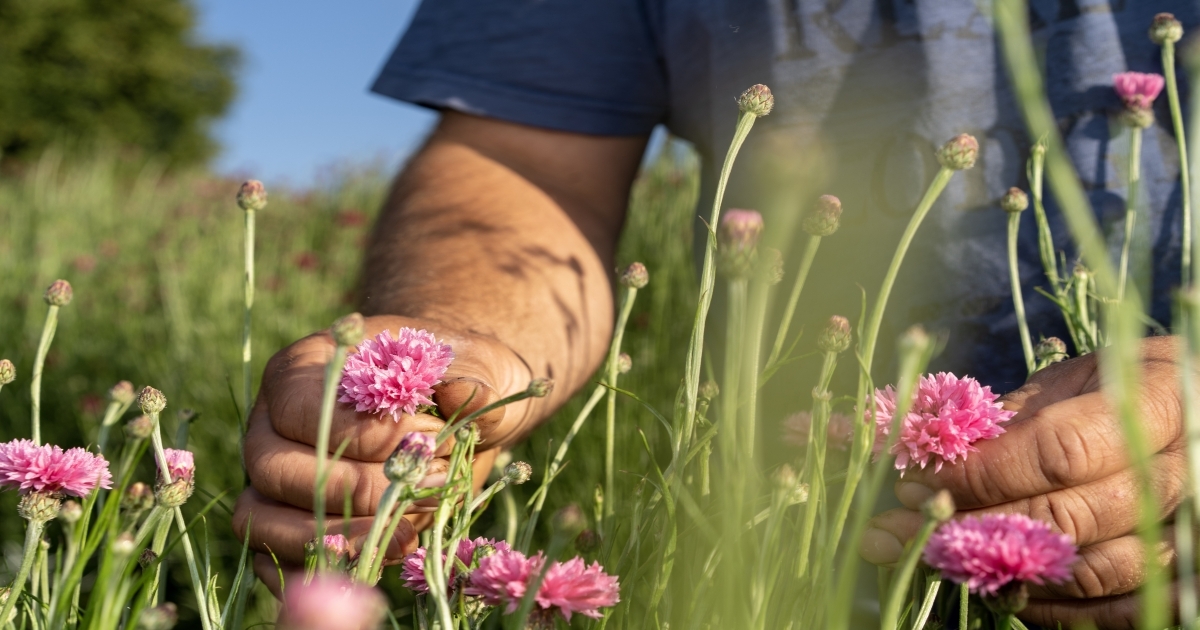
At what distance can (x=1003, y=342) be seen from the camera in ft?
3.03

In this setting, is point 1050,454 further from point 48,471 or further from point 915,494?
point 48,471

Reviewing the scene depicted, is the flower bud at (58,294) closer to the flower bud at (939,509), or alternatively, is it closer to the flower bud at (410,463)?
the flower bud at (410,463)

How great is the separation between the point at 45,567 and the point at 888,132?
2.95 ft

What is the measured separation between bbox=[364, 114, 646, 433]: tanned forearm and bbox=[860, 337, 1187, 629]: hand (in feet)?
1.20

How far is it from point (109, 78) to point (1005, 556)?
43.8 feet

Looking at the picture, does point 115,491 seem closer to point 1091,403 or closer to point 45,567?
point 45,567

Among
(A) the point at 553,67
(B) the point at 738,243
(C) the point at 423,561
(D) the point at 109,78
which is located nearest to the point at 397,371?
(C) the point at 423,561

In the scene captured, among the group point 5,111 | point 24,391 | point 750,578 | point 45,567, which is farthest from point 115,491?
point 5,111

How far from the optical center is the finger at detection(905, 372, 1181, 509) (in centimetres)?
50

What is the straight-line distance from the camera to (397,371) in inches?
20.4

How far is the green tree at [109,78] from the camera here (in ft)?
34.3

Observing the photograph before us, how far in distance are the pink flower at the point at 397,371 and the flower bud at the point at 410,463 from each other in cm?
13

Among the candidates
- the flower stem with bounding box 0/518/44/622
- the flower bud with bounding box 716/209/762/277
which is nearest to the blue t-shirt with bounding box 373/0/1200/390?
the flower bud with bounding box 716/209/762/277

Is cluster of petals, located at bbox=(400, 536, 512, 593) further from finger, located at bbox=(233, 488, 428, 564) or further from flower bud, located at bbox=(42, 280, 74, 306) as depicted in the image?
flower bud, located at bbox=(42, 280, 74, 306)
